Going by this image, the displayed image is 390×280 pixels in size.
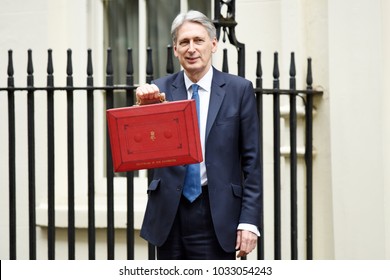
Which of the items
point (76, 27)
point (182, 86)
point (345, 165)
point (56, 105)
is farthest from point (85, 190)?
point (182, 86)

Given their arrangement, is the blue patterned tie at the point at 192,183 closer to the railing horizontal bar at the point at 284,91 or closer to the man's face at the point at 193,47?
the man's face at the point at 193,47

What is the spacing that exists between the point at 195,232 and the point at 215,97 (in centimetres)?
57

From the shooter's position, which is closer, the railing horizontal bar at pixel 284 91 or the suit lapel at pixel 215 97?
the suit lapel at pixel 215 97

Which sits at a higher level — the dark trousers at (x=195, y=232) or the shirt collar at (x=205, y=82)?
the shirt collar at (x=205, y=82)

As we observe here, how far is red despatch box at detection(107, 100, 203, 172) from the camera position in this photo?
11.1 feet

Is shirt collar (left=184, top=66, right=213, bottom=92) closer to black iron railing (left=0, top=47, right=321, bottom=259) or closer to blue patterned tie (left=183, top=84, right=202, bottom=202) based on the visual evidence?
blue patterned tie (left=183, top=84, right=202, bottom=202)

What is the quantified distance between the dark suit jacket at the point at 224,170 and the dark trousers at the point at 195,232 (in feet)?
0.11

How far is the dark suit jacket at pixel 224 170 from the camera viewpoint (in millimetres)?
3443

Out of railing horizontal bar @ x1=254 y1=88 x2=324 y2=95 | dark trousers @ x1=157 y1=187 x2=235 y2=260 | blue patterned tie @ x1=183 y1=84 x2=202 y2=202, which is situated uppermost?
railing horizontal bar @ x1=254 y1=88 x2=324 y2=95

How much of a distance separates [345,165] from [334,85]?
0.56 metres

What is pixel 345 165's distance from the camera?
18.6 feet

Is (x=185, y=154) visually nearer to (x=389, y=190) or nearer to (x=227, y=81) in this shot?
(x=227, y=81)
